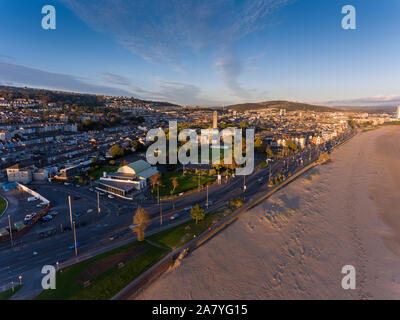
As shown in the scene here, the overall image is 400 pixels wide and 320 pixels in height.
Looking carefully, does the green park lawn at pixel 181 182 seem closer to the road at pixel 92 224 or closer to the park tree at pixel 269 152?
the road at pixel 92 224

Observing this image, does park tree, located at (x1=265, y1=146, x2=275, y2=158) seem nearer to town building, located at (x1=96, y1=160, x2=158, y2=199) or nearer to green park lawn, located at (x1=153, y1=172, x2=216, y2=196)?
green park lawn, located at (x1=153, y1=172, x2=216, y2=196)

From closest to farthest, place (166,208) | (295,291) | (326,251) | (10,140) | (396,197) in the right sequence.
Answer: (295,291) < (326,251) < (166,208) < (396,197) < (10,140)

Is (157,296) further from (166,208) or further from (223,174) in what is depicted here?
(223,174)

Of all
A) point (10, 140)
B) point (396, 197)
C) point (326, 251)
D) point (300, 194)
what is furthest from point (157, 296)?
point (10, 140)

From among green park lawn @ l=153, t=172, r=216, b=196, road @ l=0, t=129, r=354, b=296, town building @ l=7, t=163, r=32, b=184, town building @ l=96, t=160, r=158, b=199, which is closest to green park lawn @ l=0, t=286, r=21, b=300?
road @ l=0, t=129, r=354, b=296

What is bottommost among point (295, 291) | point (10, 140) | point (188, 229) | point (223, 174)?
point (295, 291)
